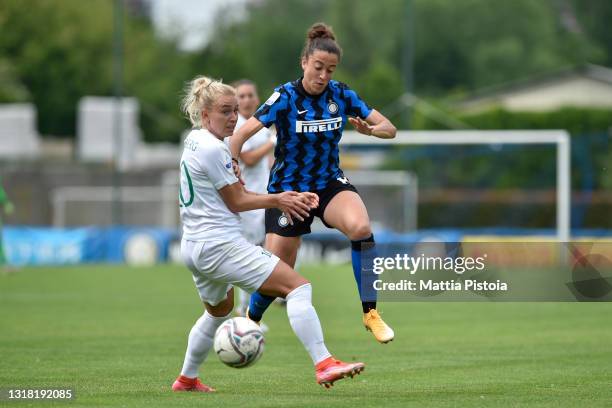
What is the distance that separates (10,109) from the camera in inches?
1757

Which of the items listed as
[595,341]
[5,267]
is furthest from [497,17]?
[595,341]

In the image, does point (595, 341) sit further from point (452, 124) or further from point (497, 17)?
point (497, 17)

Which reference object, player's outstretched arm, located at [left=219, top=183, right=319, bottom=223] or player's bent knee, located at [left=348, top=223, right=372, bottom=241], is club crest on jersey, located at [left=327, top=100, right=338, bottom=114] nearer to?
player's bent knee, located at [left=348, top=223, right=372, bottom=241]

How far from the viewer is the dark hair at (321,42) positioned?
8711mm

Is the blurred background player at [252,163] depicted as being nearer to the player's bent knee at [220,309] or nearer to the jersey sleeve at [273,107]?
the jersey sleeve at [273,107]

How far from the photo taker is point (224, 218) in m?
7.64

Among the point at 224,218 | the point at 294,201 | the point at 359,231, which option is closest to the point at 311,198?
the point at 294,201

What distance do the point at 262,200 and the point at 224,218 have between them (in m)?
0.27

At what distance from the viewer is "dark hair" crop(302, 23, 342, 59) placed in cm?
871

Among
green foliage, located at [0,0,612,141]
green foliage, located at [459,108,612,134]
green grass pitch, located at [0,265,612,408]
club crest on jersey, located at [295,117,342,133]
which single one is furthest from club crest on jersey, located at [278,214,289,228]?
green foliage, located at [0,0,612,141]

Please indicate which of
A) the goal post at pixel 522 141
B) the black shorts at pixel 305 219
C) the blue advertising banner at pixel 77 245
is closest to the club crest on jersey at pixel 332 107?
the black shorts at pixel 305 219

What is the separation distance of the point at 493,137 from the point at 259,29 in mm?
49549

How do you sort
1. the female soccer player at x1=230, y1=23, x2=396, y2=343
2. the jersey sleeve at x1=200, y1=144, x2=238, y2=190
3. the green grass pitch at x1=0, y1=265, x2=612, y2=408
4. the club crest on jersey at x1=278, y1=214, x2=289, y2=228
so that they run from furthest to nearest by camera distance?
the club crest on jersey at x1=278, y1=214, x2=289, y2=228 → the female soccer player at x1=230, y1=23, x2=396, y2=343 → the green grass pitch at x1=0, y1=265, x2=612, y2=408 → the jersey sleeve at x1=200, y1=144, x2=238, y2=190

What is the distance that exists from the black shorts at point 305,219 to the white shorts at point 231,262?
137cm
